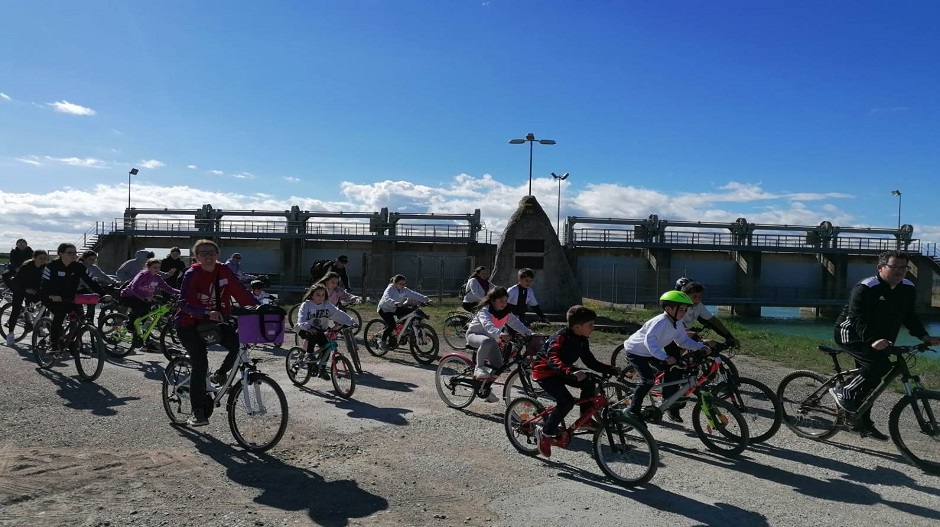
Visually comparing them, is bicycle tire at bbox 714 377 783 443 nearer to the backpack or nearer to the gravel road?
the gravel road

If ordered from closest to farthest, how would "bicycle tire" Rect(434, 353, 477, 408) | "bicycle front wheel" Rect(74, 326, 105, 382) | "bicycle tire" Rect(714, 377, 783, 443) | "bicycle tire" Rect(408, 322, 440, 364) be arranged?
"bicycle tire" Rect(714, 377, 783, 443)
"bicycle tire" Rect(434, 353, 477, 408)
"bicycle front wheel" Rect(74, 326, 105, 382)
"bicycle tire" Rect(408, 322, 440, 364)

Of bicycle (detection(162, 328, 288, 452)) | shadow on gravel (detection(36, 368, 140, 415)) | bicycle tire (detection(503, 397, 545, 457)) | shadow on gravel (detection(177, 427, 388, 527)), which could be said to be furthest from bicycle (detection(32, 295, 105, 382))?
bicycle tire (detection(503, 397, 545, 457))

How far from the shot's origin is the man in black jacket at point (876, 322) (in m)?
6.01

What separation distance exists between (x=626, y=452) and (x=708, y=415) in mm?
1230

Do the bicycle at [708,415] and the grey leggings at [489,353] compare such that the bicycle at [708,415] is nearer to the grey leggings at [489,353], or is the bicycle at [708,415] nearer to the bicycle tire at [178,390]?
the grey leggings at [489,353]

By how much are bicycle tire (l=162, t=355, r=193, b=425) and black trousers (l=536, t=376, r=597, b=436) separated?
3.48 m

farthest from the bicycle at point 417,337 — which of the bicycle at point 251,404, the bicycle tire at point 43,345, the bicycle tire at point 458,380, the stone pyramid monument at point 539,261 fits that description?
the stone pyramid monument at point 539,261

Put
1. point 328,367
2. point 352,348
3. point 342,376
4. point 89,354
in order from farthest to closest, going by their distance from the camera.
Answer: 1. point 352,348
2. point 89,354
3. point 328,367
4. point 342,376

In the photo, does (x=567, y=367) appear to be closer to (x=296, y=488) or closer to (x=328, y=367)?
(x=296, y=488)

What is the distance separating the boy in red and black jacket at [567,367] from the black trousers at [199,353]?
2720mm

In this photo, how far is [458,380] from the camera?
7.50 metres

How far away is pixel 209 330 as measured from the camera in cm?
571

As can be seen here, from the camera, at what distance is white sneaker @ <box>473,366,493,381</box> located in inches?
285

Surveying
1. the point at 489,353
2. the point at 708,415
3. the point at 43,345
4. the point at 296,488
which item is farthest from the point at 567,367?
the point at 43,345
